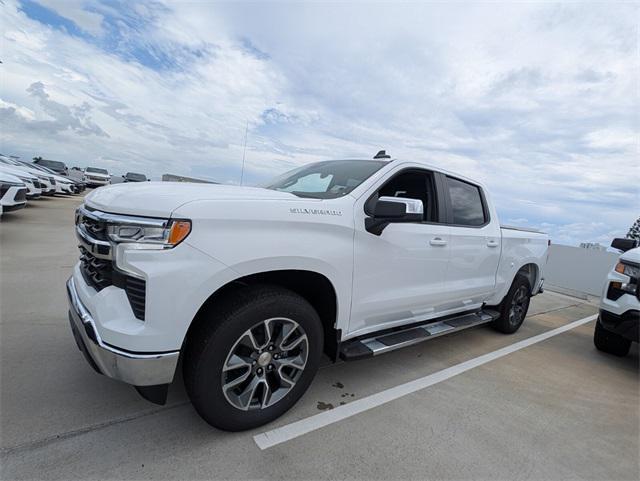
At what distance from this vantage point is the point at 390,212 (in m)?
2.46

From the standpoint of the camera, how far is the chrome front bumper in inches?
70.9

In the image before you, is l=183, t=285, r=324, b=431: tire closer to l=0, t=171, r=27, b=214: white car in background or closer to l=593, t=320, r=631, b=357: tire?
l=593, t=320, r=631, b=357: tire

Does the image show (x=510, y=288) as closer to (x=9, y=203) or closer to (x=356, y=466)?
(x=356, y=466)

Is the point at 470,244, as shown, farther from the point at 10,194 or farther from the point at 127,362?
the point at 10,194

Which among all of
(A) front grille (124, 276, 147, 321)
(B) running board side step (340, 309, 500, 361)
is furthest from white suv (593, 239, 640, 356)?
(A) front grille (124, 276, 147, 321)

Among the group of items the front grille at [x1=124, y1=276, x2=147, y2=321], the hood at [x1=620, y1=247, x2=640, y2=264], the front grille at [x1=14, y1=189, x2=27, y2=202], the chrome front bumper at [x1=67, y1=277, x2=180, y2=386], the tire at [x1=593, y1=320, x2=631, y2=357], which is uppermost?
the hood at [x1=620, y1=247, x2=640, y2=264]

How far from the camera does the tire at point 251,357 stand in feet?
6.53

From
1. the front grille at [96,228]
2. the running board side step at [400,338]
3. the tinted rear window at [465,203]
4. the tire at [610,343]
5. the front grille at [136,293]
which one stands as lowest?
the tire at [610,343]

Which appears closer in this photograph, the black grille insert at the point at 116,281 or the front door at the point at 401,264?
the black grille insert at the point at 116,281

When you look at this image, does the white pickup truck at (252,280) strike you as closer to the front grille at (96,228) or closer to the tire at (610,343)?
the front grille at (96,228)

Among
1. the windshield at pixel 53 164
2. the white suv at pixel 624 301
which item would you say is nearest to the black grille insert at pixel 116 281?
the white suv at pixel 624 301

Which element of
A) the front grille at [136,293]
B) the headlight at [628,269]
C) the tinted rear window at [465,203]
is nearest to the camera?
the front grille at [136,293]

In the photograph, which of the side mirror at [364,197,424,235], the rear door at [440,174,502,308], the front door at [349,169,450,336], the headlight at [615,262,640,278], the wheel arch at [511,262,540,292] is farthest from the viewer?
the wheel arch at [511,262,540,292]

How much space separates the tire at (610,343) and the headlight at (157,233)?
508cm
